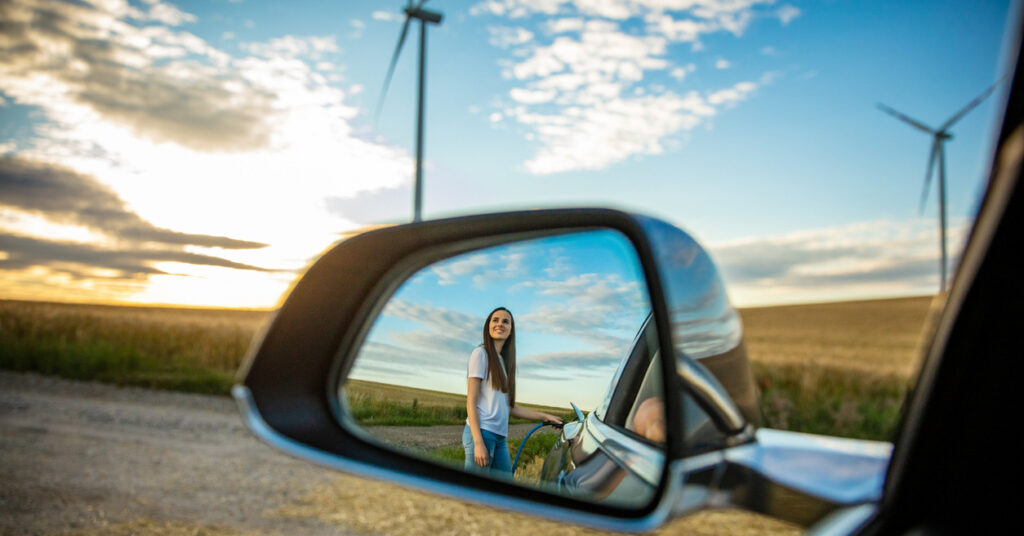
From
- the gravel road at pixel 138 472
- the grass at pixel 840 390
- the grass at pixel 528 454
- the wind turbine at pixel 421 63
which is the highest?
the wind turbine at pixel 421 63

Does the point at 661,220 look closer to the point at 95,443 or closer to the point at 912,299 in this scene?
the point at 95,443

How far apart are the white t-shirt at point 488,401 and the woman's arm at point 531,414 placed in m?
0.02

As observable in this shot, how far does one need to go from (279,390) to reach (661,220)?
108 centimetres

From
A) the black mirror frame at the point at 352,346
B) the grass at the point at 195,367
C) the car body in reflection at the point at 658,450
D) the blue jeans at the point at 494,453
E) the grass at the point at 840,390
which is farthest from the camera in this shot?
the grass at the point at 195,367

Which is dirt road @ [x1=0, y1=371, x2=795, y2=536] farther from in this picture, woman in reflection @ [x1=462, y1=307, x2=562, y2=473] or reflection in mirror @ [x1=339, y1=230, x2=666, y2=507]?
woman in reflection @ [x1=462, y1=307, x2=562, y2=473]

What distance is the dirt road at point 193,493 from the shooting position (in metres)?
5.13

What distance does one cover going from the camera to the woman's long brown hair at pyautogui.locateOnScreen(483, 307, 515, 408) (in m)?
1.57

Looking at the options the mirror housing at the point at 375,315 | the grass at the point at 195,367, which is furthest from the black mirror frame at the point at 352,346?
the grass at the point at 195,367

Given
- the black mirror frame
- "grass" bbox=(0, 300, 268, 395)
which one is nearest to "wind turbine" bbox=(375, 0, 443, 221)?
"grass" bbox=(0, 300, 268, 395)

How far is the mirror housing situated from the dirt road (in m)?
2.13

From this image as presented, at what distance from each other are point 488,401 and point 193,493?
539cm

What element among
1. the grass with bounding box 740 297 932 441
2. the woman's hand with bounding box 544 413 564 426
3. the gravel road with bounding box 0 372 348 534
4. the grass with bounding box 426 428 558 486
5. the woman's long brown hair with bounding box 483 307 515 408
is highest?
the woman's long brown hair with bounding box 483 307 515 408

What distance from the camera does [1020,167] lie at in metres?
0.92

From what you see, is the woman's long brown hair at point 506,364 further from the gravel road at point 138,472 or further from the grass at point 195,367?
the grass at point 195,367
